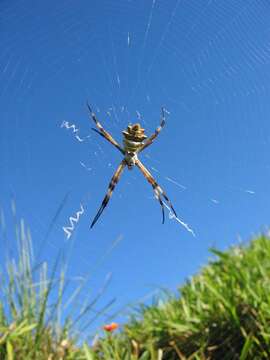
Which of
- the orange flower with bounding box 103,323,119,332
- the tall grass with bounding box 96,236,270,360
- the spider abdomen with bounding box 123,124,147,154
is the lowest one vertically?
the tall grass with bounding box 96,236,270,360

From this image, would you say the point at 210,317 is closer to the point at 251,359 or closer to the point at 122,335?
the point at 251,359

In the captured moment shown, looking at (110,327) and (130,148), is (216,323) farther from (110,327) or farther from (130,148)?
(130,148)

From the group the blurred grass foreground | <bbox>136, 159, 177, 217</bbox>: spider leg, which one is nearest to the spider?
<bbox>136, 159, 177, 217</bbox>: spider leg

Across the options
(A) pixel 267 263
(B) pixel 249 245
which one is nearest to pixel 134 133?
(B) pixel 249 245

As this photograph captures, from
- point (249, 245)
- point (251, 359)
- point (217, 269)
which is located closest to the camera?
point (251, 359)

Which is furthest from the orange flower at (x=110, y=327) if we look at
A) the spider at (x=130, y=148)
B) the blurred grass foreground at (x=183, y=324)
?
the spider at (x=130, y=148)

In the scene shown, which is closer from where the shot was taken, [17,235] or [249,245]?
[17,235]

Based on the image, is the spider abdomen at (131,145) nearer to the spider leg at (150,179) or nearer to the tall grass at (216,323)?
the spider leg at (150,179)

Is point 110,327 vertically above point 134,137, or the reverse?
point 134,137

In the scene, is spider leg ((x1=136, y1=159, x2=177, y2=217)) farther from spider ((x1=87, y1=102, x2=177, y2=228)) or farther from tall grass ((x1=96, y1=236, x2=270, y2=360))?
tall grass ((x1=96, y1=236, x2=270, y2=360))

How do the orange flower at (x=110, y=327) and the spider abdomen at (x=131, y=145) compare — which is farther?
the spider abdomen at (x=131, y=145)

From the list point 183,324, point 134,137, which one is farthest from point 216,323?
point 134,137
